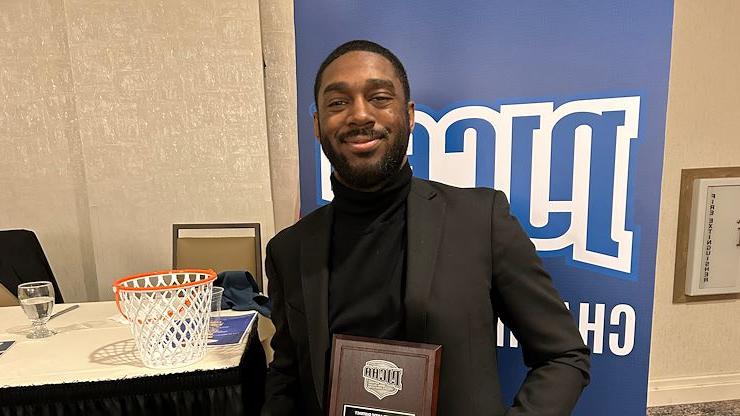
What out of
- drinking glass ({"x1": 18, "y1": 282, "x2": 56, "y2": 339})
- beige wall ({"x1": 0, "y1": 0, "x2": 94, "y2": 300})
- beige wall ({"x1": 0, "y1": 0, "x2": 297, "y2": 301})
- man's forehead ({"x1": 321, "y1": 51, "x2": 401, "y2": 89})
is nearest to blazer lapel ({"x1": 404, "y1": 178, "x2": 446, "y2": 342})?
man's forehead ({"x1": 321, "y1": 51, "x2": 401, "y2": 89})

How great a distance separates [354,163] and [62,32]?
2.76m

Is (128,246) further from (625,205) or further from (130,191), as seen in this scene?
(625,205)

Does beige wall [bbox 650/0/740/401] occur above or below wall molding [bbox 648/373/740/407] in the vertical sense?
above

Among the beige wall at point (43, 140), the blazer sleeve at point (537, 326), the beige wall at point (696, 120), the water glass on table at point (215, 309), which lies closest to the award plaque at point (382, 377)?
the blazer sleeve at point (537, 326)

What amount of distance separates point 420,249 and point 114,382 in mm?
760

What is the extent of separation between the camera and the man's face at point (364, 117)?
36.3 inches

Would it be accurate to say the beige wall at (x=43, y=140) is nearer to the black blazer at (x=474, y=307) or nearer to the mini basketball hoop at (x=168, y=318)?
the mini basketball hoop at (x=168, y=318)

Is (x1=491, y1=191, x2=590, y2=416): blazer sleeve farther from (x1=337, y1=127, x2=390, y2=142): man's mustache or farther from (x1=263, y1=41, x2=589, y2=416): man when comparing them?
(x1=337, y1=127, x2=390, y2=142): man's mustache

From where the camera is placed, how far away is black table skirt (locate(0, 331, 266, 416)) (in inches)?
42.0

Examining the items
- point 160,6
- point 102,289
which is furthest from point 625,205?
point 102,289

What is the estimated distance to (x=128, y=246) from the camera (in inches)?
117

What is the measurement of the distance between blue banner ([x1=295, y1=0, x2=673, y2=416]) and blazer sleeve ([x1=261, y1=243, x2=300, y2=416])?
49 cm

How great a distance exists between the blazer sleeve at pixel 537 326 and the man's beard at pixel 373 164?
23 centimetres

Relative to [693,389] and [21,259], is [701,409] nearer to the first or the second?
[693,389]
